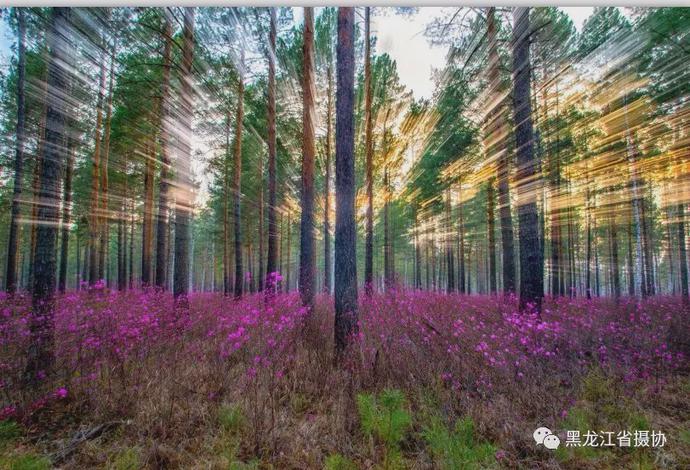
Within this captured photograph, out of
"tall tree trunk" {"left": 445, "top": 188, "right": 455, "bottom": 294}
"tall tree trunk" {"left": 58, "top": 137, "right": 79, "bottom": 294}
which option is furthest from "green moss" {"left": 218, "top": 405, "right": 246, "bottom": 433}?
"tall tree trunk" {"left": 445, "top": 188, "right": 455, "bottom": 294}

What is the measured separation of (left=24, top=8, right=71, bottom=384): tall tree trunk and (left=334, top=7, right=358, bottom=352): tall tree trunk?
294 centimetres

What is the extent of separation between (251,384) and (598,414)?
3.03 m

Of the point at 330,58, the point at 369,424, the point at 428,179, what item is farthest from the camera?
the point at 428,179

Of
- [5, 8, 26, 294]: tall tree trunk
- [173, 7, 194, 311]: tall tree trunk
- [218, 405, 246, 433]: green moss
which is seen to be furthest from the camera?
[5, 8, 26, 294]: tall tree trunk

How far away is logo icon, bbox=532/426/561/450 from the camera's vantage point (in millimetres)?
1803

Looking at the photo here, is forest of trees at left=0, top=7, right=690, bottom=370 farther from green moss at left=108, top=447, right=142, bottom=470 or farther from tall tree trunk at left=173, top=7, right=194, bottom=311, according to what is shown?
green moss at left=108, top=447, right=142, bottom=470

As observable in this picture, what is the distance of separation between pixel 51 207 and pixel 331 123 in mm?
10127

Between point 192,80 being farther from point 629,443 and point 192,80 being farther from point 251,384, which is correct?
point 629,443

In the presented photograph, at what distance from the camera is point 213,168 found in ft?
43.6

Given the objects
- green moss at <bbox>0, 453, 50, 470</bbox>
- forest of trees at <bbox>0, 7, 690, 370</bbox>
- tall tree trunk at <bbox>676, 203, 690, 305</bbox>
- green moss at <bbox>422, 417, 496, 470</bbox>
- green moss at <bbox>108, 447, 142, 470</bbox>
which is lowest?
green moss at <bbox>108, 447, 142, 470</bbox>

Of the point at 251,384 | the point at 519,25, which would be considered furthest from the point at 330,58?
the point at 251,384

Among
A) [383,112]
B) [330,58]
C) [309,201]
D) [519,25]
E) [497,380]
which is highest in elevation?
[330,58]

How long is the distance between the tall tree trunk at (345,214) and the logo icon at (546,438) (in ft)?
7.14

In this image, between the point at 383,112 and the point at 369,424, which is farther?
the point at 383,112
